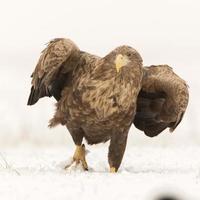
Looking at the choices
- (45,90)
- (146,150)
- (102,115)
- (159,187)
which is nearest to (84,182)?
(159,187)

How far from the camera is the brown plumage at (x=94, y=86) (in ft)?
34.8

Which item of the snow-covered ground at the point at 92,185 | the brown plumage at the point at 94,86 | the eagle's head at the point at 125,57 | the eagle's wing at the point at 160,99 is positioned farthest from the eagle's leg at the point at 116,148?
the eagle's head at the point at 125,57

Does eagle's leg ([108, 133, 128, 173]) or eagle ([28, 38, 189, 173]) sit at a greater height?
eagle ([28, 38, 189, 173])

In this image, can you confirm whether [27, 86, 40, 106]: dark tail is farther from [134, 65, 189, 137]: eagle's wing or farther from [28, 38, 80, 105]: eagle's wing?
[134, 65, 189, 137]: eagle's wing

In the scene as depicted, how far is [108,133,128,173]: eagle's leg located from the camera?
11.0 meters

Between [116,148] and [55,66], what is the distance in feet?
4.83

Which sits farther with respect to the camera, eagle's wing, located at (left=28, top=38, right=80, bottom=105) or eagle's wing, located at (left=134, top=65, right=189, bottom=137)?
eagle's wing, located at (left=134, top=65, right=189, bottom=137)

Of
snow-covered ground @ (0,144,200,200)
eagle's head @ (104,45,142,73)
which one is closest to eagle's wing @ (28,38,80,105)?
eagle's head @ (104,45,142,73)

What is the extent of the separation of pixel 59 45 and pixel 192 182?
310 cm

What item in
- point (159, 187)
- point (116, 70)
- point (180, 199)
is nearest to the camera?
point (180, 199)

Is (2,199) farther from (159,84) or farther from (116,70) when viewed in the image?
Result: (159,84)

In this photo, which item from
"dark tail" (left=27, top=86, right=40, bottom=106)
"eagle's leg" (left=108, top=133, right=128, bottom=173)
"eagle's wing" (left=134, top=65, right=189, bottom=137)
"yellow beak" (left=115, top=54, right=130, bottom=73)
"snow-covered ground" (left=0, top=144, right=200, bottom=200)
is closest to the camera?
"snow-covered ground" (left=0, top=144, right=200, bottom=200)

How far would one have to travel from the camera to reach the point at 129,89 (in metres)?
10.6

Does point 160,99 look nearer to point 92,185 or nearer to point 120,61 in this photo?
point 120,61
